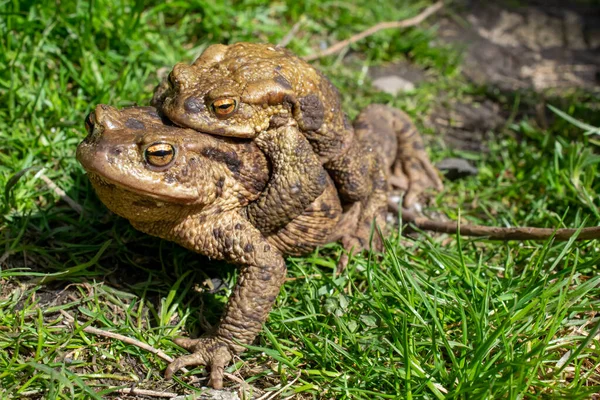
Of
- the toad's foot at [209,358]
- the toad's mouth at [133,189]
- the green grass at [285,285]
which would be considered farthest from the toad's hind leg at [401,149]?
the toad's foot at [209,358]

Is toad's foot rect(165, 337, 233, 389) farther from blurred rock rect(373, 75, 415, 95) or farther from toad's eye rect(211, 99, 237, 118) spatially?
blurred rock rect(373, 75, 415, 95)

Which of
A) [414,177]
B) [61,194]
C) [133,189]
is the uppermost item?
[133,189]

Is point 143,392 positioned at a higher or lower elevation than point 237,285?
lower

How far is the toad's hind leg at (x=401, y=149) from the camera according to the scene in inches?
147

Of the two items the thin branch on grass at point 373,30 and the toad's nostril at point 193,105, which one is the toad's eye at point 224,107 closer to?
the toad's nostril at point 193,105

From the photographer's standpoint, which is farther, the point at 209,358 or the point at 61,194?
the point at 61,194

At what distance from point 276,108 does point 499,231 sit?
4.66 ft

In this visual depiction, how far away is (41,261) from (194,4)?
89.1 inches

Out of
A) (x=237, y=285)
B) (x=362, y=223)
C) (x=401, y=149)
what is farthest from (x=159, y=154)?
(x=401, y=149)

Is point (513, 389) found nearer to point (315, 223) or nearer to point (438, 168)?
point (315, 223)

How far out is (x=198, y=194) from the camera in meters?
2.61

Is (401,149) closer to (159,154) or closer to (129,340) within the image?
(159,154)

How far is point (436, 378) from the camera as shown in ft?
8.31

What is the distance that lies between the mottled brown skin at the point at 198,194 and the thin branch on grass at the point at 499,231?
988 millimetres
